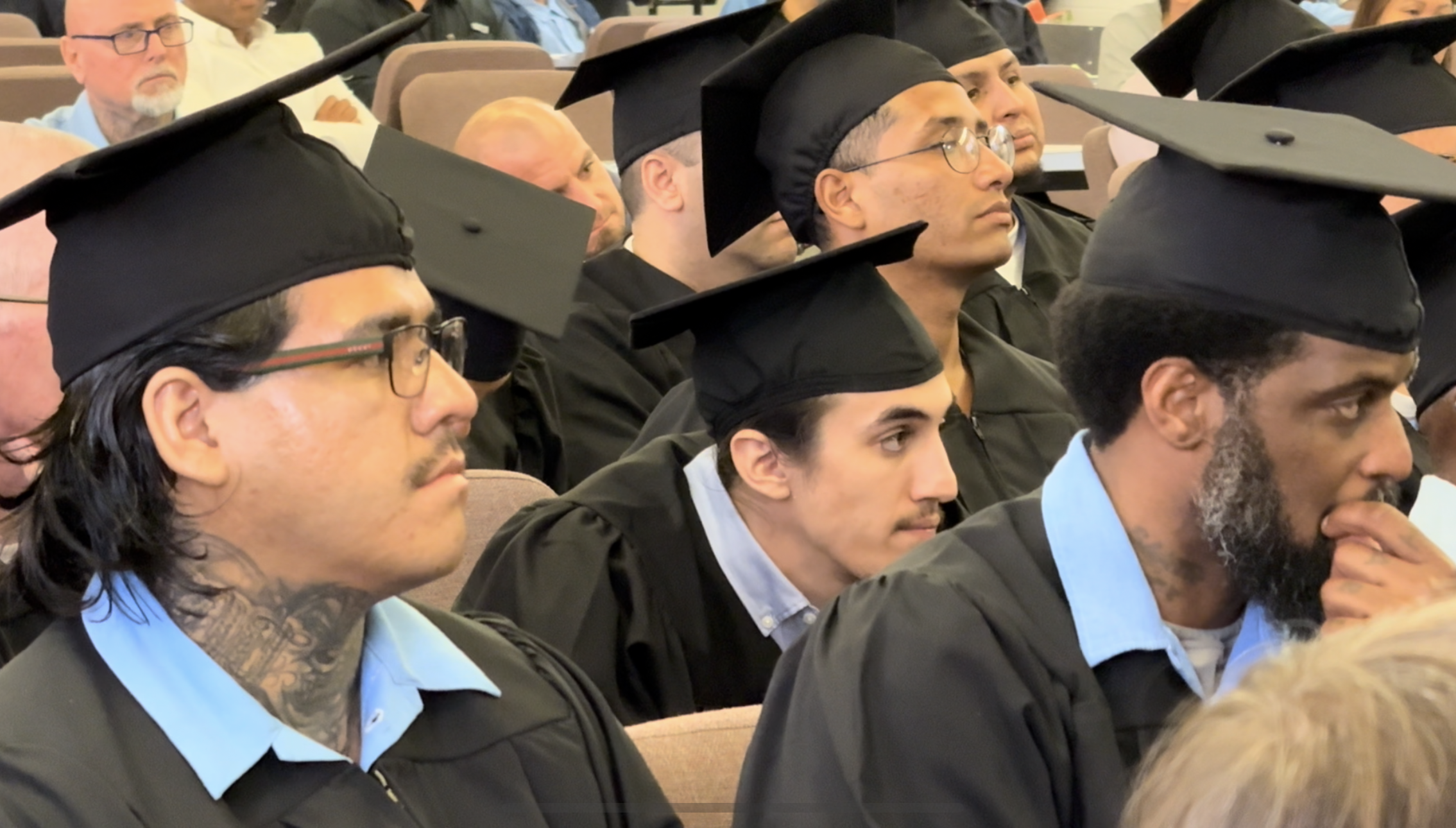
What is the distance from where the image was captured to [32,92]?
5422mm

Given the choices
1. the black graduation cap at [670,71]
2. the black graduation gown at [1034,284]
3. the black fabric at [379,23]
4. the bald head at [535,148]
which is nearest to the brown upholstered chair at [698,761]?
the black graduation gown at [1034,284]

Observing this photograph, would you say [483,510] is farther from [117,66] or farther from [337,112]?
[337,112]

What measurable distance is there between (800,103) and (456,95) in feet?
8.11

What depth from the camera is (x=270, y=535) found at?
5.40 ft

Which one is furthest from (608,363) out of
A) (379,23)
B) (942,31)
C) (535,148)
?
(379,23)

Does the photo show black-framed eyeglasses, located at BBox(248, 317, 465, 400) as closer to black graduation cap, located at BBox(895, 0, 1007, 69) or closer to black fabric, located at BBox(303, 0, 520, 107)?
black graduation cap, located at BBox(895, 0, 1007, 69)

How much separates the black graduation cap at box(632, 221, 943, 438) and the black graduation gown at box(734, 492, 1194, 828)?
0.76 metres

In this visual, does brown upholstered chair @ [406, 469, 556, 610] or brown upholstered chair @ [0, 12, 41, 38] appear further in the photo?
brown upholstered chair @ [0, 12, 41, 38]

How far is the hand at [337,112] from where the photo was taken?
5.80 meters

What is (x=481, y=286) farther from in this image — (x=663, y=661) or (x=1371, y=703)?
(x=1371, y=703)

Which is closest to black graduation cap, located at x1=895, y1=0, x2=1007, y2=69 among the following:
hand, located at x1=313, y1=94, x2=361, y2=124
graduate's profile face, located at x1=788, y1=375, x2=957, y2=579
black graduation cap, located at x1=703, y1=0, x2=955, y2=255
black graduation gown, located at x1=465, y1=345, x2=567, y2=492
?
black graduation cap, located at x1=703, y1=0, x2=955, y2=255

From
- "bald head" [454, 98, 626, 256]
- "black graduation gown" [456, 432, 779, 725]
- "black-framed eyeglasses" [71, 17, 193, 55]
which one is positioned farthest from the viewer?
"black-framed eyeglasses" [71, 17, 193, 55]

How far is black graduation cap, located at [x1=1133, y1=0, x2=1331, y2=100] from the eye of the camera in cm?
419

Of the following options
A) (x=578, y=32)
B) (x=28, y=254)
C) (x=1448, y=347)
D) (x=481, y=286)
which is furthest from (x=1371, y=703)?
(x=578, y=32)
